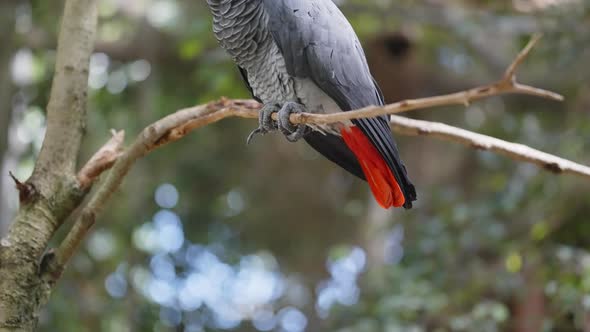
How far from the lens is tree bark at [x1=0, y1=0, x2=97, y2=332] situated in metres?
1.81

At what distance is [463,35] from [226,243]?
2193 millimetres

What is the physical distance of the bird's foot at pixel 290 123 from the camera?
205cm

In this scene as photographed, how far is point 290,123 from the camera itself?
6.75 ft

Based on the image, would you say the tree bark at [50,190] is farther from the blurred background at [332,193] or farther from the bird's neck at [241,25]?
the blurred background at [332,193]

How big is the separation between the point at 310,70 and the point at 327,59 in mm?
63

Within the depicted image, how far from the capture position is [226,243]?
16.9 ft

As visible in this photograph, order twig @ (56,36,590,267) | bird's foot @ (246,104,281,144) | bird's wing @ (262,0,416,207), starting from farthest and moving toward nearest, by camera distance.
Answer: bird's foot @ (246,104,281,144)
bird's wing @ (262,0,416,207)
twig @ (56,36,590,267)

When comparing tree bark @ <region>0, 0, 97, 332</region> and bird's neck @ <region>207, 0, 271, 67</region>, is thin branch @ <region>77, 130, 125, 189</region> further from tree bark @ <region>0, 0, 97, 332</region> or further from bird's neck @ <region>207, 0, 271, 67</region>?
bird's neck @ <region>207, 0, 271, 67</region>

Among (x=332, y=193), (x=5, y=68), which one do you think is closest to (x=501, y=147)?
(x=5, y=68)

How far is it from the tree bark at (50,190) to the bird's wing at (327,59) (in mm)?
558

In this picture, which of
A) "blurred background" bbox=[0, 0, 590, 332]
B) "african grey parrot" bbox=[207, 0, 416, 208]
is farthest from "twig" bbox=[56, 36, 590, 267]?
"blurred background" bbox=[0, 0, 590, 332]

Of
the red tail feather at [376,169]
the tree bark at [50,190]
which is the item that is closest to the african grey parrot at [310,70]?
the red tail feather at [376,169]

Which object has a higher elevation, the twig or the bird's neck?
the bird's neck

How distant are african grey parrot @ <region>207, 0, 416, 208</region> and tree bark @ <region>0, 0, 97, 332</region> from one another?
403 millimetres
